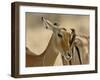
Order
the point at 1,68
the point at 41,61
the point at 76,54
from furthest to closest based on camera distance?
the point at 76,54 → the point at 41,61 → the point at 1,68

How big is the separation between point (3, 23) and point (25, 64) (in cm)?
38

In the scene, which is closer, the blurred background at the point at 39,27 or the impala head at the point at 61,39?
the blurred background at the point at 39,27

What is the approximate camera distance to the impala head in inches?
83.5

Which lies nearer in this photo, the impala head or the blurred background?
the blurred background

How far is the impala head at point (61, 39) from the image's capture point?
2121mm

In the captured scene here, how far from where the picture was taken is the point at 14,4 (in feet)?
6.41

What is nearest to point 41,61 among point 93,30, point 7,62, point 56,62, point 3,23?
point 56,62

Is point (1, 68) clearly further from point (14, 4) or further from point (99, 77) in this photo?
point (99, 77)

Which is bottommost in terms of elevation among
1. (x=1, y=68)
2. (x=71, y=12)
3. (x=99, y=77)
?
(x=99, y=77)

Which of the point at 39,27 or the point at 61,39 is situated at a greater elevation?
the point at 39,27

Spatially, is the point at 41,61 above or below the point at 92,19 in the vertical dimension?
below

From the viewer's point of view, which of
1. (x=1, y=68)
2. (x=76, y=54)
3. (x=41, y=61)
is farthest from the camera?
(x=76, y=54)

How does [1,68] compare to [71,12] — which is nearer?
[1,68]

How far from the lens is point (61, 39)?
84.7 inches
